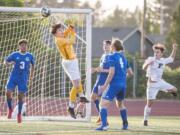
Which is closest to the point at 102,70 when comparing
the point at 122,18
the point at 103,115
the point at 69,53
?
the point at 69,53

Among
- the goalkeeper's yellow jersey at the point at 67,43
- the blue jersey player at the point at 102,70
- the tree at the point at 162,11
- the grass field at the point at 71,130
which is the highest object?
the tree at the point at 162,11

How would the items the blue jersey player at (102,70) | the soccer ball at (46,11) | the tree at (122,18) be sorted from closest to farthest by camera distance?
the blue jersey player at (102,70) → the soccer ball at (46,11) → the tree at (122,18)

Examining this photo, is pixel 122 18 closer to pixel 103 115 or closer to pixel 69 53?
pixel 69 53

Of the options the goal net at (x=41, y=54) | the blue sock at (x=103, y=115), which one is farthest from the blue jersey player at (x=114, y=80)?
the goal net at (x=41, y=54)

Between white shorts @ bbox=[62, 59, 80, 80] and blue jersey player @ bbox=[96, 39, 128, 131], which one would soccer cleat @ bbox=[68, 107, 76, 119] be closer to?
white shorts @ bbox=[62, 59, 80, 80]

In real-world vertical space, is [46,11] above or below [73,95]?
above

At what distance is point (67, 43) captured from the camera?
18094mm

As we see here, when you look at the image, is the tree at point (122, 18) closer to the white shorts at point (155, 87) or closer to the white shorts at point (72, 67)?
the white shorts at point (155, 87)

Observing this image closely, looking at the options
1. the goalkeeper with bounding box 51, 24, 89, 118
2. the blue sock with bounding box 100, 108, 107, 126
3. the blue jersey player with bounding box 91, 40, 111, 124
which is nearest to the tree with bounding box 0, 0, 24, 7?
the goalkeeper with bounding box 51, 24, 89, 118

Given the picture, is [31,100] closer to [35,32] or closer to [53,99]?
[53,99]

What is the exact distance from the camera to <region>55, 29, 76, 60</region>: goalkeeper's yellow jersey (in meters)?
18.1

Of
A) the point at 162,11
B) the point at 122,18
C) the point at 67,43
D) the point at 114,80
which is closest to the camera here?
the point at 114,80

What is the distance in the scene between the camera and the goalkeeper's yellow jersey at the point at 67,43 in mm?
18094

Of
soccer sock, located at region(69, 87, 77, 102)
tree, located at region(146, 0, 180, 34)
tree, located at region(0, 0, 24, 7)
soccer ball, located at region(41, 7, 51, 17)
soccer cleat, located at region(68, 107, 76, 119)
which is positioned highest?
tree, located at region(146, 0, 180, 34)
